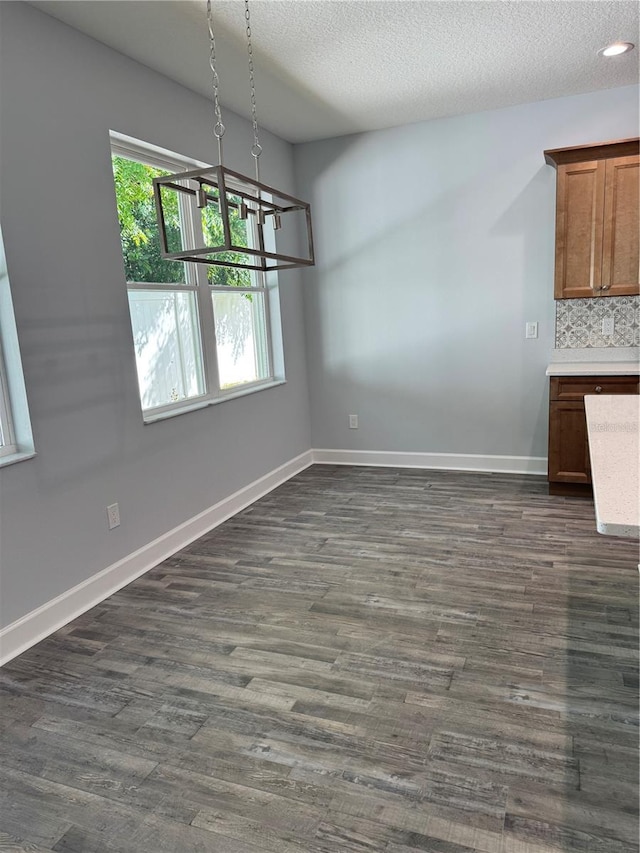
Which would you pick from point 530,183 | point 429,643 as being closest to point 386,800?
point 429,643

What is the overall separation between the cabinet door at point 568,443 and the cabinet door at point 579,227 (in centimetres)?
81

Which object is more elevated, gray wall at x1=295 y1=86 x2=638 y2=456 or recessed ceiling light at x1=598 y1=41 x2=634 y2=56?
recessed ceiling light at x1=598 y1=41 x2=634 y2=56

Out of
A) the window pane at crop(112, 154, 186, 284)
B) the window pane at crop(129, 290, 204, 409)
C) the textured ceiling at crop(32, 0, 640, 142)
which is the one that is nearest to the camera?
the textured ceiling at crop(32, 0, 640, 142)

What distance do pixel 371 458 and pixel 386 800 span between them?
3.75 metres

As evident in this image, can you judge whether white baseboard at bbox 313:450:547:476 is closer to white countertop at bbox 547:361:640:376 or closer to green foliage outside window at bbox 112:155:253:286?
white countertop at bbox 547:361:640:376

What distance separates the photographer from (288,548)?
357 cm

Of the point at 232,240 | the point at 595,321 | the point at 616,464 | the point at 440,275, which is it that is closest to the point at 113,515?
the point at 232,240

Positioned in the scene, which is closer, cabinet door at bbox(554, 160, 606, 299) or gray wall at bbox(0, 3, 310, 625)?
gray wall at bbox(0, 3, 310, 625)


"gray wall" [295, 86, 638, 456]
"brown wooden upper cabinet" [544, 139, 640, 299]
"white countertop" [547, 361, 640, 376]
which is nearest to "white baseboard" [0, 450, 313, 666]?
"gray wall" [295, 86, 638, 456]

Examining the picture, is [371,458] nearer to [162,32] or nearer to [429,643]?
[429,643]

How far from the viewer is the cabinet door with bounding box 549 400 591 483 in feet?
13.3

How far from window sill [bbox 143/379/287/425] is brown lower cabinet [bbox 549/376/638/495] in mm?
2130

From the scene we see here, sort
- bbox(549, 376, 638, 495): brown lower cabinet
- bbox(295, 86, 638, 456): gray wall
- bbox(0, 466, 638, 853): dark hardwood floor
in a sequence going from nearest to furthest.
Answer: bbox(0, 466, 638, 853): dark hardwood floor
bbox(549, 376, 638, 495): brown lower cabinet
bbox(295, 86, 638, 456): gray wall

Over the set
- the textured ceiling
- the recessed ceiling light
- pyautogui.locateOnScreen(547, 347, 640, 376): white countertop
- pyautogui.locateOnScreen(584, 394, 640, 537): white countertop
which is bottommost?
pyautogui.locateOnScreen(584, 394, 640, 537): white countertop
